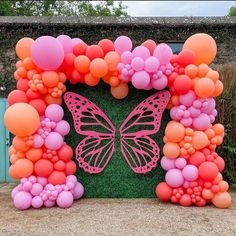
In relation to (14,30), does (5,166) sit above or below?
below

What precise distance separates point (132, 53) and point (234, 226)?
269cm

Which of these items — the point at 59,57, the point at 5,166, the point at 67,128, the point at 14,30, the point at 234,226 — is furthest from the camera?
the point at 14,30

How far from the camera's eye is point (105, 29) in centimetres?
832

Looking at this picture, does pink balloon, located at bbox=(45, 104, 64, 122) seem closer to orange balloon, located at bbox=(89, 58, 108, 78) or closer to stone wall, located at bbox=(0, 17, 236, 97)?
orange balloon, located at bbox=(89, 58, 108, 78)

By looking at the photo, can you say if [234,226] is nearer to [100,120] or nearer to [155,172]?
[155,172]

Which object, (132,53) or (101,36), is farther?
(101,36)

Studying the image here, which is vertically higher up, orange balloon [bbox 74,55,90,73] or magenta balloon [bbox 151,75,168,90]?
orange balloon [bbox 74,55,90,73]

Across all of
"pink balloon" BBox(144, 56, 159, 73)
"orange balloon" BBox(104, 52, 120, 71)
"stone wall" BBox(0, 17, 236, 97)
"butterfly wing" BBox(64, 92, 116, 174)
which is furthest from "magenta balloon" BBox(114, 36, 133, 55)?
"stone wall" BBox(0, 17, 236, 97)

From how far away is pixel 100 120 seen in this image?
599cm

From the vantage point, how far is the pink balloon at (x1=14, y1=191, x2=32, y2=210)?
17.5 feet

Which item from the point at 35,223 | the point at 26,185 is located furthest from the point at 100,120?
the point at 35,223

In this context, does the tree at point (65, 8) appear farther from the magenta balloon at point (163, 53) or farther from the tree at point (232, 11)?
the magenta balloon at point (163, 53)

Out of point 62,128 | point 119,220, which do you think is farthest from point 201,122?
point 62,128

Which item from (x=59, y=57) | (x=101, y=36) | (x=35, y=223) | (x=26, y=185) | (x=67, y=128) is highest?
(x=101, y=36)
